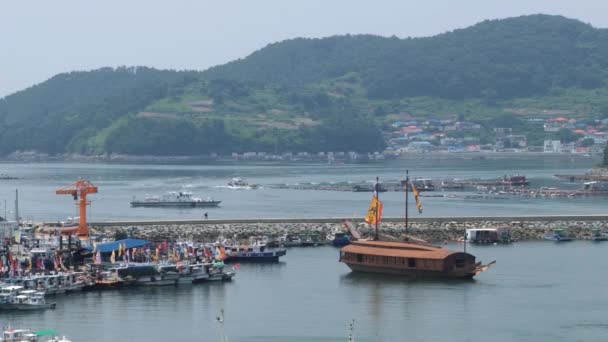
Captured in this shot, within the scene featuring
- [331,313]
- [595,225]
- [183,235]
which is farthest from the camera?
[595,225]

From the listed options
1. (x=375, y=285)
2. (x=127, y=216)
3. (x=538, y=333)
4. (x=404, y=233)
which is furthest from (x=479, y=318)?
(x=127, y=216)

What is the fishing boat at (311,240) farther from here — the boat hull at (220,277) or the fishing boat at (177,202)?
the fishing boat at (177,202)

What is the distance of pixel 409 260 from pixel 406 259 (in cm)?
10

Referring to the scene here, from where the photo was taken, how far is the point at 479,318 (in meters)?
36.3

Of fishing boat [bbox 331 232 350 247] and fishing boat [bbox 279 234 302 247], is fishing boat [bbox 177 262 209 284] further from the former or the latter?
fishing boat [bbox 331 232 350 247]

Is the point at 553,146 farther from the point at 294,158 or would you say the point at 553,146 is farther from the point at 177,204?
the point at 177,204

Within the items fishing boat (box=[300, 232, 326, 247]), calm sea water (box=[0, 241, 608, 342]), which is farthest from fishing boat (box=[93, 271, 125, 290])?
fishing boat (box=[300, 232, 326, 247])

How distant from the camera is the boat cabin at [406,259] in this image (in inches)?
1684

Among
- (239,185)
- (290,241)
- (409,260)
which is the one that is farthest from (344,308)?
(239,185)

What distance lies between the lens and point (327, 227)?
182 ft

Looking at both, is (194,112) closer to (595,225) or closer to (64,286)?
(595,225)

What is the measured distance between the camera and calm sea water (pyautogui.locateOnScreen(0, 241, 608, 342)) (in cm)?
3409

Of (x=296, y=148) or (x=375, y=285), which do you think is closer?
(x=375, y=285)

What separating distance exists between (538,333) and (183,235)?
68.5ft
